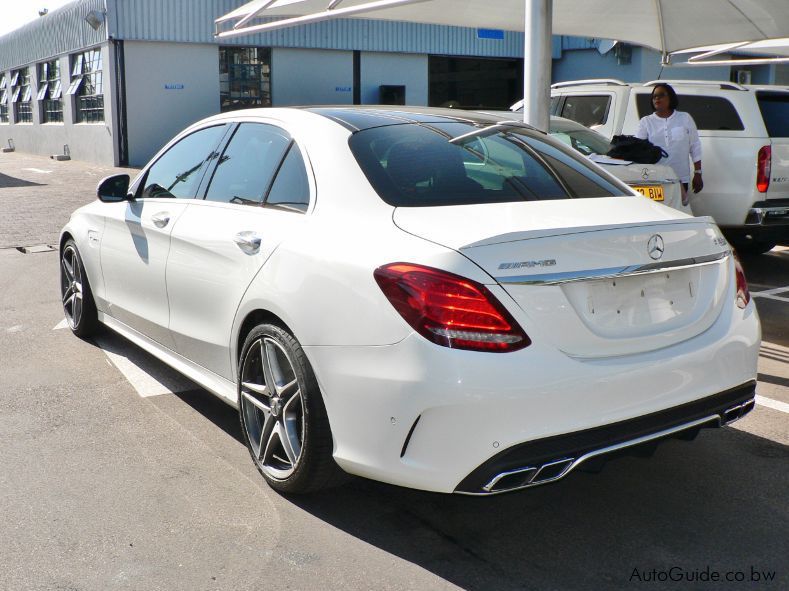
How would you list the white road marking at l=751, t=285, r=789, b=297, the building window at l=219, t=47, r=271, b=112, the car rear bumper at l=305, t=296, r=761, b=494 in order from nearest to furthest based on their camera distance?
1. the car rear bumper at l=305, t=296, r=761, b=494
2. the white road marking at l=751, t=285, r=789, b=297
3. the building window at l=219, t=47, r=271, b=112

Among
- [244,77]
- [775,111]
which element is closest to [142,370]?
[775,111]

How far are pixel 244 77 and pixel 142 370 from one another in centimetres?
2368

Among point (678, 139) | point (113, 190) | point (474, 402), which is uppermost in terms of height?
point (678, 139)

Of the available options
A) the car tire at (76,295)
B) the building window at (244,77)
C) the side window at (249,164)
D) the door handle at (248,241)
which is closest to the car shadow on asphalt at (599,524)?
the door handle at (248,241)

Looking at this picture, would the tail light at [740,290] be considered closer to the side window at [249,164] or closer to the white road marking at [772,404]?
the white road marking at [772,404]

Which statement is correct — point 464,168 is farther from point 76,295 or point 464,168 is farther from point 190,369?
point 76,295

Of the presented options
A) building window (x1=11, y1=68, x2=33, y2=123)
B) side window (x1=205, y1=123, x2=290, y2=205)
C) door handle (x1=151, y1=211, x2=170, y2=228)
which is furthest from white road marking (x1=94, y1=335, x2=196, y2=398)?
building window (x1=11, y1=68, x2=33, y2=123)

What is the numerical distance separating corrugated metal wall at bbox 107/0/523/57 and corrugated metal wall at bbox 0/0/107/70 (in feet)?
3.18

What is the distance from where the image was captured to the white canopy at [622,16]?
9242 mm

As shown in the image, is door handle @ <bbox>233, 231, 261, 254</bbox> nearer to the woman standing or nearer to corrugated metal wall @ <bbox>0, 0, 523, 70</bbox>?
the woman standing

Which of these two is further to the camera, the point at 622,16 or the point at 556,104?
the point at 556,104

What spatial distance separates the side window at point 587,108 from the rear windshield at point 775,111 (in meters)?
1.70

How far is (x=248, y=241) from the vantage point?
3.75m

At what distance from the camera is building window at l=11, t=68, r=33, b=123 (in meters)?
36.8
